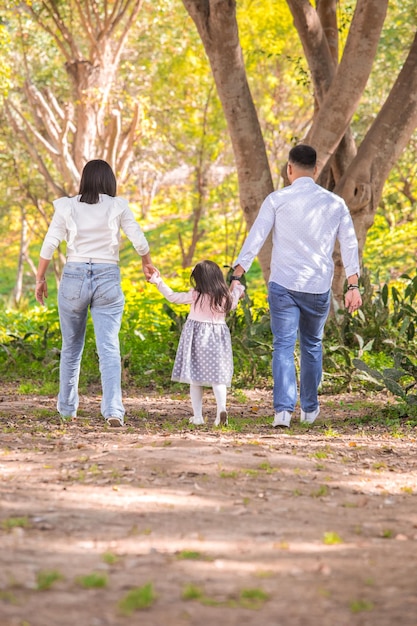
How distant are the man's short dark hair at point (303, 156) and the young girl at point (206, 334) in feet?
3.28

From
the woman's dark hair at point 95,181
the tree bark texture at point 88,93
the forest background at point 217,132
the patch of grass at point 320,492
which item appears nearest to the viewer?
the patch of grass at point 320,492

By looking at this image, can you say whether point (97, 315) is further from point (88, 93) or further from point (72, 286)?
point (88, 93)

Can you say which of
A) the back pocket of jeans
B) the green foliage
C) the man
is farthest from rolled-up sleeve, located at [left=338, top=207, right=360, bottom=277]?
the back pocket of jeans

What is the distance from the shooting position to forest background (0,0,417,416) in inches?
378

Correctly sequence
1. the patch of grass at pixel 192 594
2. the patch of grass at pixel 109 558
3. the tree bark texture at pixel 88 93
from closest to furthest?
the patch of grass at pixel 192 594 → the patch of grass at pixel 109 558 → the tree bark texture at pixel 88 93

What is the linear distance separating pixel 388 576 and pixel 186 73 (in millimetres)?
18540

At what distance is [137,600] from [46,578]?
1.18ft

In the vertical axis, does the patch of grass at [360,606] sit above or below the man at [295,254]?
below

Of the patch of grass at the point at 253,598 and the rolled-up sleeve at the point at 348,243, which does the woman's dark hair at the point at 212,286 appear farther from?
the patch of grass at the point at 253,598

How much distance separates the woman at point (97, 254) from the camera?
6676 mm

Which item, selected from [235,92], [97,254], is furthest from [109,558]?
[235,92]

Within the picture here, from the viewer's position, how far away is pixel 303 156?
6938mm

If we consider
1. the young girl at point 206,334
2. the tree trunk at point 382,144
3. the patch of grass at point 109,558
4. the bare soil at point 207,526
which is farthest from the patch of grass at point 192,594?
the tree trunk at point 382,144

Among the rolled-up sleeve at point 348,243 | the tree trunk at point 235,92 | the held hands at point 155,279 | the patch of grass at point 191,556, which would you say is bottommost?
the patch of grass at point 191,556
